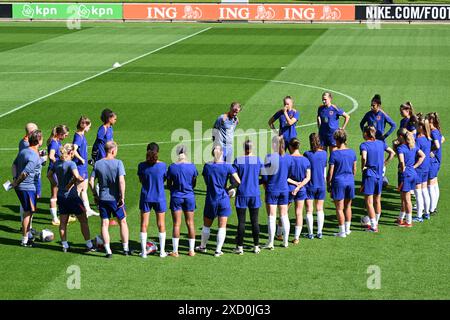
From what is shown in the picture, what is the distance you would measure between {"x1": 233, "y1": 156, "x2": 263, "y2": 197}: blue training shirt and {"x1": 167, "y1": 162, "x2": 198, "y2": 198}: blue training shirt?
82cm

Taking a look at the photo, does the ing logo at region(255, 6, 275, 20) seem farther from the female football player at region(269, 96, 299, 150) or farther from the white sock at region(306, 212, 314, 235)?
the white sock at region(306, 212, 314, 235)

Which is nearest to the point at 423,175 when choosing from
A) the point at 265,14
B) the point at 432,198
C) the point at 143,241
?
the point at 432,198

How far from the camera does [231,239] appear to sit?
56.7ft

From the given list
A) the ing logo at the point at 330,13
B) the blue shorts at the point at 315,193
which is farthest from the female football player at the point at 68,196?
the ing logo at the point at 330,13

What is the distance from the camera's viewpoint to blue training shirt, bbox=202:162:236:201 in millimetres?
15914

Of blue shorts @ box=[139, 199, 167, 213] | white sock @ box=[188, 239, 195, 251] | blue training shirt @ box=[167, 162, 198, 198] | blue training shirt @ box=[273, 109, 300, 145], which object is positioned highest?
blue training shirt @ box=[273, 109, 300, 145]

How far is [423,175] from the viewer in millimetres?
18453

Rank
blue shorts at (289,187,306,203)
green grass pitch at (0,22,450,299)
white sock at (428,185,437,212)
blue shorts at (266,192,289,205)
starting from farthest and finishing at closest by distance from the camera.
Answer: white sock at (428,185,437,212) < blue shorts at (289,187,306,203) < blue shorts at (266,192,289,205) < green grass pitch at (0,22,450,299)

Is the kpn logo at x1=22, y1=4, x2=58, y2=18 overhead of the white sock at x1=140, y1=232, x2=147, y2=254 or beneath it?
overhead

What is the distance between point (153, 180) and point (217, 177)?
1.09 m

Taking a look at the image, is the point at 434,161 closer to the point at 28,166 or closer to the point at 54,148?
the point at 54,148

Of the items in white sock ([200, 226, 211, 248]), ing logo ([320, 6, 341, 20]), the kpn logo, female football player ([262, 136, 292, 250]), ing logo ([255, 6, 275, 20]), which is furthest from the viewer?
the kpn logo

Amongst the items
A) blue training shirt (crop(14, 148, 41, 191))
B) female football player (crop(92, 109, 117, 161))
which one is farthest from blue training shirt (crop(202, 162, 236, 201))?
female football player (crop(92, 109, 117, 161))

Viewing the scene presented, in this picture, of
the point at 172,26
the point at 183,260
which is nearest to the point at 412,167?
the point at 183,260
